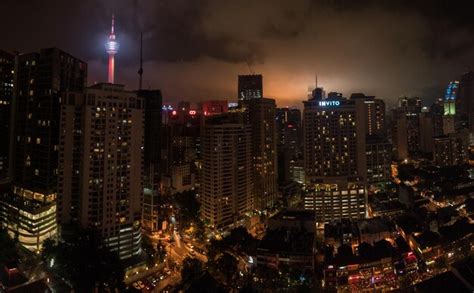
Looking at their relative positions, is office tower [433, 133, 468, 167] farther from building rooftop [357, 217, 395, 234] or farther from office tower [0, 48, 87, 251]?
office tower [0, 48, 87, 251]

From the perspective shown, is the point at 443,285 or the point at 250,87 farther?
the point at 250,87

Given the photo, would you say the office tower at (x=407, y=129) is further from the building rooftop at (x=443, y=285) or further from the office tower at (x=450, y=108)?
the building rooftop at (x=443, y=285)

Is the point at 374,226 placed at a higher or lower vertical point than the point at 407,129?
lower

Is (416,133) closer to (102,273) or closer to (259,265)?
(259,265)

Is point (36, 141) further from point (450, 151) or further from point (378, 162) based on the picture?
point (450, 151)

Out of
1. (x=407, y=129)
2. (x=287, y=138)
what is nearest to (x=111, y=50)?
(x=287, y=138)

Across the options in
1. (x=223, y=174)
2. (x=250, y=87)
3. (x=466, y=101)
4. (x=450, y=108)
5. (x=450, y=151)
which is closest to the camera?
(x=223, y=174)
